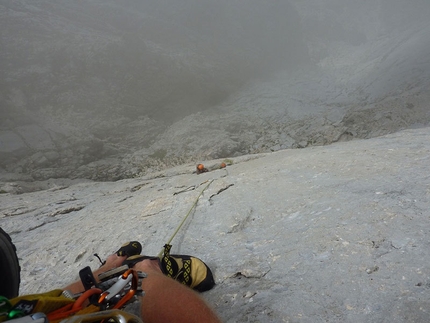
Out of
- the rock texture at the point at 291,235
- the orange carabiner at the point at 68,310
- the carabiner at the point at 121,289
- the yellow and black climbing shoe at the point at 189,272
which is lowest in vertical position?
the rock texture at the point at 291,235


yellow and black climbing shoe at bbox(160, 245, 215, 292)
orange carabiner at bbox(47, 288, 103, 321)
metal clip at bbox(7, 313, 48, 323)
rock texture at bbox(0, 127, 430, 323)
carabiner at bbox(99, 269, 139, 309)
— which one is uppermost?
metal clip at bbox(7, 313, 48, 323)

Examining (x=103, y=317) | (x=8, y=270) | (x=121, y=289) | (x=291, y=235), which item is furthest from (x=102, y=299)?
(x=291, y=235)

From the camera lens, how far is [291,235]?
262cm

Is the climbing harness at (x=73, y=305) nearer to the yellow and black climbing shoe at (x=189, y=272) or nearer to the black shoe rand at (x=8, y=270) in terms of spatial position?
the yellow and black climbing shoe at (x=189, y=272)

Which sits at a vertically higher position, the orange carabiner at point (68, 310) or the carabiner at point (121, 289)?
the orange carabiner at point (68, 310)

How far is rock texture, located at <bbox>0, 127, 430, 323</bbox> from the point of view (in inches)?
67.4

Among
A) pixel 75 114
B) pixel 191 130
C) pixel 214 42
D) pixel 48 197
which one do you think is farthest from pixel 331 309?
pixel 214 42

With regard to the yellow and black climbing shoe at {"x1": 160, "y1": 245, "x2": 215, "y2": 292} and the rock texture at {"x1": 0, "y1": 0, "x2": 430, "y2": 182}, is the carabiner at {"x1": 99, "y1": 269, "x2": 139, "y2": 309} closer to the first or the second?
the yellow and black climbing shoe at {"x1": 160, "y1": 245, "x2": 215, "y2": 292}

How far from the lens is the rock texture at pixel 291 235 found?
1712mm

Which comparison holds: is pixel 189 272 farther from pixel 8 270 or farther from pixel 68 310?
pixel 8 270

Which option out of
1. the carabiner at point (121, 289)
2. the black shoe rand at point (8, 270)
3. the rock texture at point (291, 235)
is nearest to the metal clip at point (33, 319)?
the carabiner at point (121, 289)

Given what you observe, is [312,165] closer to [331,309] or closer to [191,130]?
[331,309]

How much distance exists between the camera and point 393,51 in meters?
22.9

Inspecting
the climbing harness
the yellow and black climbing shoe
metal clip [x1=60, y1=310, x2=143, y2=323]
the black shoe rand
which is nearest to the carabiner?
the climbing harness
